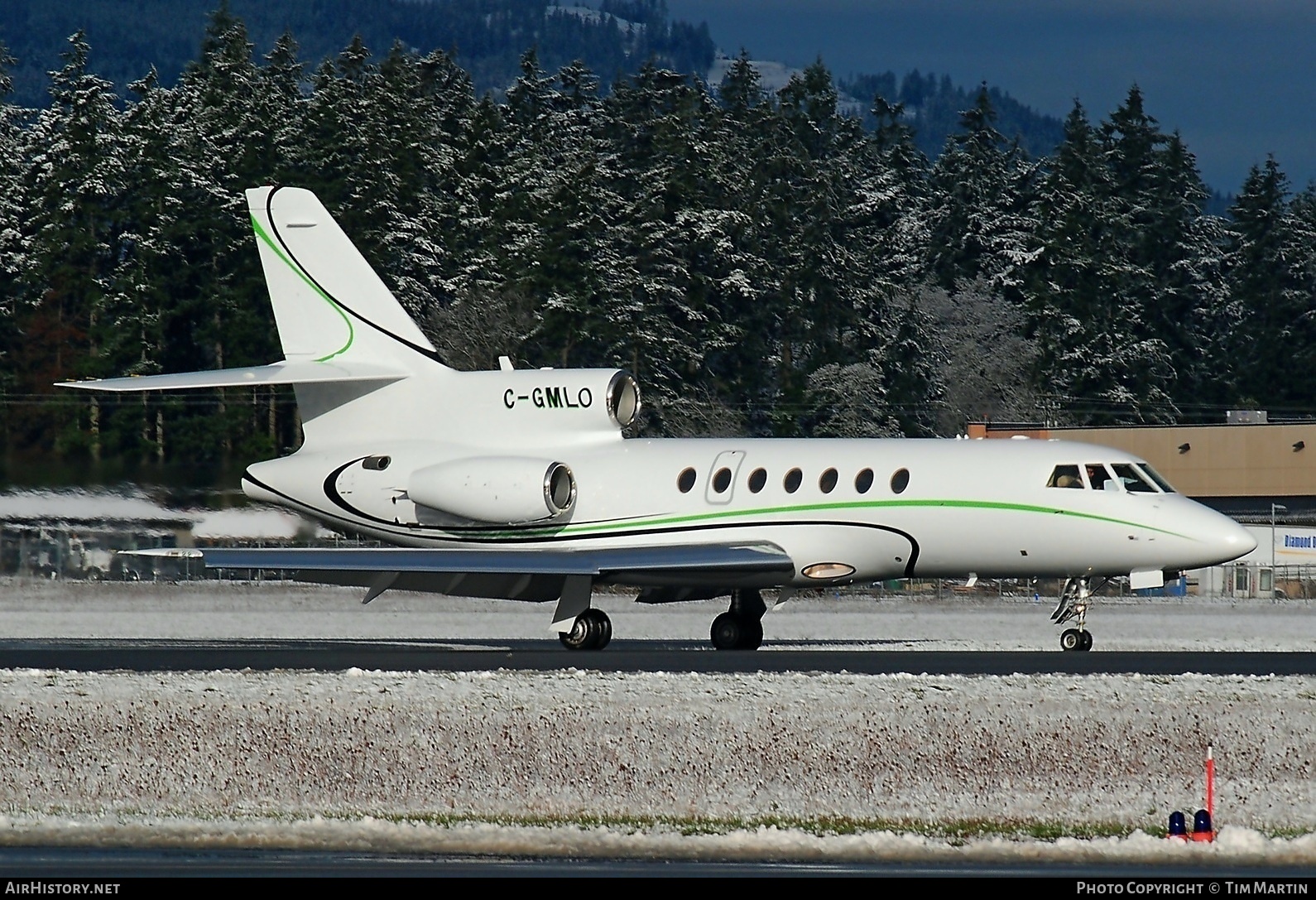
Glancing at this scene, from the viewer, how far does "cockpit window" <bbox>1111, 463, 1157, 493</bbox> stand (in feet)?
87.5

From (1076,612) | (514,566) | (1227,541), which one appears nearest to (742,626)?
(514,566)

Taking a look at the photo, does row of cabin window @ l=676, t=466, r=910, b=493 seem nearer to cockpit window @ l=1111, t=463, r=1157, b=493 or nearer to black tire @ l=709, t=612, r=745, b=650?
black tire @ l=709, t=612, r=745, b=650

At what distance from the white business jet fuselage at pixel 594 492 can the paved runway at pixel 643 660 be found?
3.91 ft

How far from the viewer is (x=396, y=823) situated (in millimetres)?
14930

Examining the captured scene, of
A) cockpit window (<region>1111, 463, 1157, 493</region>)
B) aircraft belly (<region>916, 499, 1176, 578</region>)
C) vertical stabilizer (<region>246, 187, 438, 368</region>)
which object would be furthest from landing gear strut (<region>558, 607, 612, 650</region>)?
cockpit window (<region>1111, 463, 1157, 493</region>)

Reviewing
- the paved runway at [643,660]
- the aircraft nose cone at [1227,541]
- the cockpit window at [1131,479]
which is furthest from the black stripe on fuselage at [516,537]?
the aircraft nose cone at [1227,541]

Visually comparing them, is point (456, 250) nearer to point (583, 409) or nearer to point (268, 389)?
point (268, 389)

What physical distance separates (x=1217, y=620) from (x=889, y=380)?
49892mm

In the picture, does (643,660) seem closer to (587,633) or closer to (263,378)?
(587,633)

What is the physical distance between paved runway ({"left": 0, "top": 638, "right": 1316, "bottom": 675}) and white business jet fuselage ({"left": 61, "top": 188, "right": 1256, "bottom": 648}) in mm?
1192

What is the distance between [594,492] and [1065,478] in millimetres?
7314

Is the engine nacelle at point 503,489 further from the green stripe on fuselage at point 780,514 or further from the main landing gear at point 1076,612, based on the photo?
the main landing gear at point 1076,612

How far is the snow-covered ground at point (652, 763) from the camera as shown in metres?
14.8

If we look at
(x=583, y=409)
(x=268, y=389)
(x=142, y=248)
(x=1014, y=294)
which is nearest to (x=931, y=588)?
(x=583, y=409)
